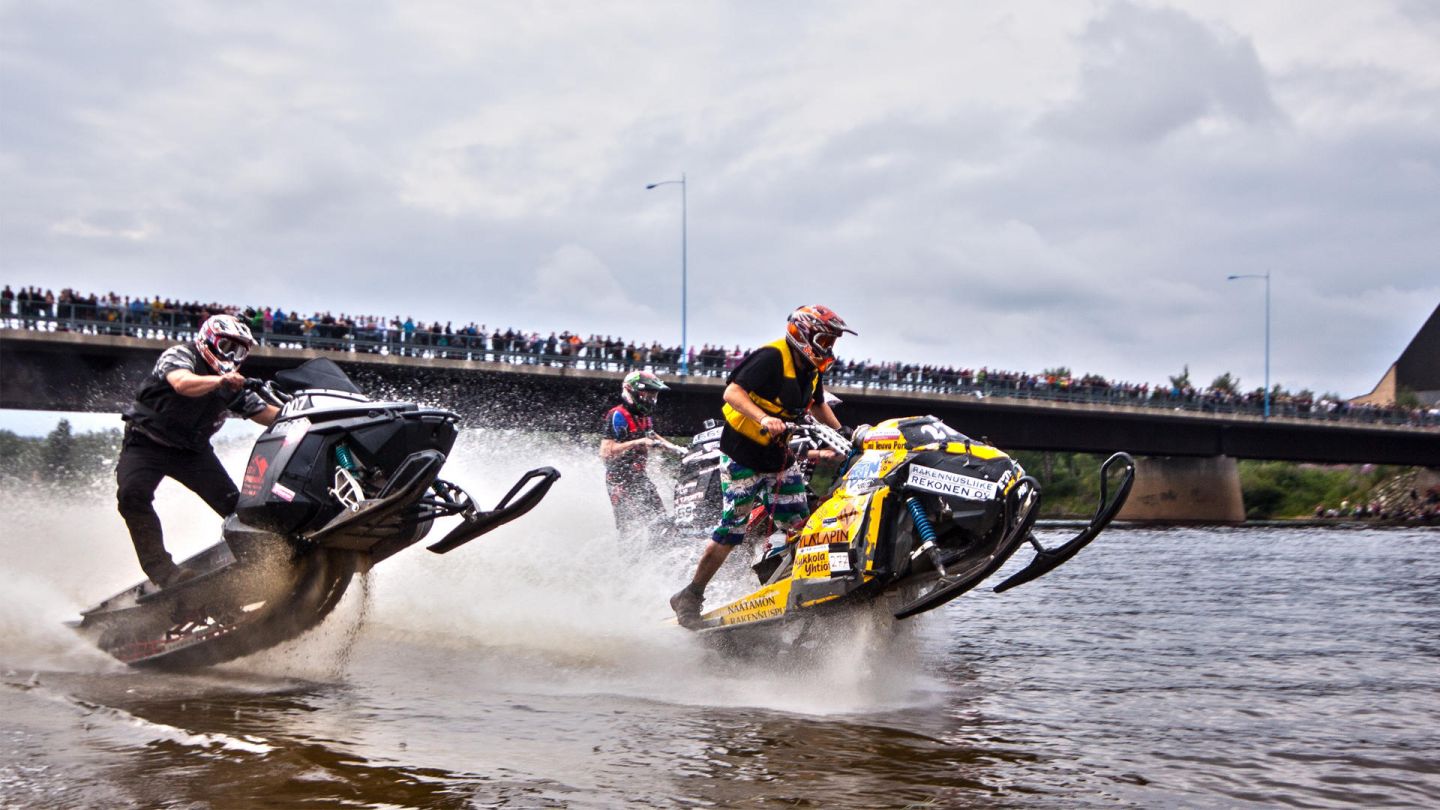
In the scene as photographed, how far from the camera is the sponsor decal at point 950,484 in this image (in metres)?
7.09

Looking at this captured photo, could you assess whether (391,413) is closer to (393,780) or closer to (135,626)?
(135,626)

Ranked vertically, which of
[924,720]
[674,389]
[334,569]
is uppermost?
[674,389]

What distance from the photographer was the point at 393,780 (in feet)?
16.0

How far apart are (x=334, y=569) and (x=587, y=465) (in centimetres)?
544

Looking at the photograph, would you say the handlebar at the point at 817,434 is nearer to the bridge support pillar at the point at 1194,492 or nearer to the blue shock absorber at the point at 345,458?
the blue shock absorber at the point at 345,458

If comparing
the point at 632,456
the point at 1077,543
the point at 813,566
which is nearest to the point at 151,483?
the point at 813,566

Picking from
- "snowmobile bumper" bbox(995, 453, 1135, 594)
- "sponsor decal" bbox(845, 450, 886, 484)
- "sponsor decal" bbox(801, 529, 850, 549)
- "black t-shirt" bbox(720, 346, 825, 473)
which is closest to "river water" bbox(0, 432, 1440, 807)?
"sponsor decal" bbox(801, 529, 850, 549)

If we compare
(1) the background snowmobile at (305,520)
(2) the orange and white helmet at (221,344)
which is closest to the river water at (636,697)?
(1) the background snowmobile at (305,520)

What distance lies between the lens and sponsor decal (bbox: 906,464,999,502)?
23.3 ft

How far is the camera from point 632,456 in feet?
37.5

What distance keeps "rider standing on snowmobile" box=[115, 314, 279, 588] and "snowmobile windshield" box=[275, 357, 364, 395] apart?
10.8 inches

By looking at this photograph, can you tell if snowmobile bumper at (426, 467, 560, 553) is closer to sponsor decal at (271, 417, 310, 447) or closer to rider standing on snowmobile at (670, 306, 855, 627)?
sponsor decal at (271, 417, 310, 447)

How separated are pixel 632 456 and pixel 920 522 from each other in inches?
183

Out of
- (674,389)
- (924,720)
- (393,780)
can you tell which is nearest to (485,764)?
(393,780)
